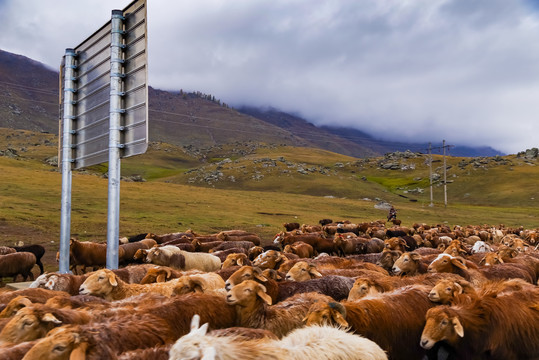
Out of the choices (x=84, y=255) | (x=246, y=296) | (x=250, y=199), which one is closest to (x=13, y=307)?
(x=246, y=296)

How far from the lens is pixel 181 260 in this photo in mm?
13812

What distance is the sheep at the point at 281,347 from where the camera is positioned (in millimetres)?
3549

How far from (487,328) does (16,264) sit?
13.4 metres

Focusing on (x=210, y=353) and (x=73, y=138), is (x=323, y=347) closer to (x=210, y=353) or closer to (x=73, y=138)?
(x=210, y=353)

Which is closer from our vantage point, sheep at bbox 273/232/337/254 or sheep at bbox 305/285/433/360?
sheep at bbox 305/285/433/360

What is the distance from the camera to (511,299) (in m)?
7.14

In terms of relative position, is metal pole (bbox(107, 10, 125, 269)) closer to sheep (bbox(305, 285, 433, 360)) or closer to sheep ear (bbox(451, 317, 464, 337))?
sheep (bbox(305, 285, 433, 360))

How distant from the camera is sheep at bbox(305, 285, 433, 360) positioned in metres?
6.09

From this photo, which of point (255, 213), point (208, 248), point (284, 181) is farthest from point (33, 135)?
point (208, 248)

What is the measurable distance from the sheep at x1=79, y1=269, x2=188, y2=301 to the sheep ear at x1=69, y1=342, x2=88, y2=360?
3.75 metres

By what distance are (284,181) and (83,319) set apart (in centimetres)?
8784

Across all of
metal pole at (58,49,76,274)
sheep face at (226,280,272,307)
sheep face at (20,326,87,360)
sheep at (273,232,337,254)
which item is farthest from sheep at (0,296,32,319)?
sheep at (273,232,337,254)

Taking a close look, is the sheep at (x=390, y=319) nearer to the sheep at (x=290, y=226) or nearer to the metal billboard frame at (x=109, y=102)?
the metal billboard frame at (x=109, y=102)

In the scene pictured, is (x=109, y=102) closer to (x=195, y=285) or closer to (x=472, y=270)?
(x=195, y=285)
